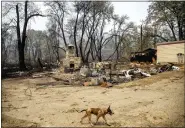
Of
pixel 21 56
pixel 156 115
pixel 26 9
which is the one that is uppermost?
pixel 26 9

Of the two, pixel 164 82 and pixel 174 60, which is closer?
pixel 164 82

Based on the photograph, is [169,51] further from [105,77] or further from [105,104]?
[105,104]

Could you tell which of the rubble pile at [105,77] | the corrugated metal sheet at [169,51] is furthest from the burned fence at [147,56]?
the rubble pile at [105,77]

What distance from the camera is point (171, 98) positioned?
13.5 m

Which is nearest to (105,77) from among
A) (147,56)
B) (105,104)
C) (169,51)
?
(105,104)

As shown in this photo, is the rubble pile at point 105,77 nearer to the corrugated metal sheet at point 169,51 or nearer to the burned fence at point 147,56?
the corrugated metal sheet at point 169,51

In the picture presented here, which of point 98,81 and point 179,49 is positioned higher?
point 179,49

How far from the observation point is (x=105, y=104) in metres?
12.8

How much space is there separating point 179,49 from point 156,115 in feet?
70.0

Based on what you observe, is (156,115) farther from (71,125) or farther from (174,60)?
(174,60)

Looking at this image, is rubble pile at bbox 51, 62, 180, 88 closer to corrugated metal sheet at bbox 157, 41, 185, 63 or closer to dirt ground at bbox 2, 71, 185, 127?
dirt ground at bbox 2, 71, 185, 127

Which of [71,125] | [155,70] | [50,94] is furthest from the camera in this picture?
[155,70]

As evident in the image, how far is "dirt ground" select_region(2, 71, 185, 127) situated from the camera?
974 cm

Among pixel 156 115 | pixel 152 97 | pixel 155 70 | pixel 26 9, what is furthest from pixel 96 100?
pixel 26 9
